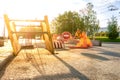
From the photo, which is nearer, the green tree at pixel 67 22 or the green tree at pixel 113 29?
the green tree at pixel 113 29

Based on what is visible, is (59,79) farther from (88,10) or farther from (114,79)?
(88,10)

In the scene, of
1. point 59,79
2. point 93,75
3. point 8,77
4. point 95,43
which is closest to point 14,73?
point 8,77

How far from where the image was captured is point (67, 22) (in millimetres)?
85625

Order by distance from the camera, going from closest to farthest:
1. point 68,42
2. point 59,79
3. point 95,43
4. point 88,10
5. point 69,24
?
point 59,79 < point 95,43 < point 68,42 < point 88,10 < point 69,24

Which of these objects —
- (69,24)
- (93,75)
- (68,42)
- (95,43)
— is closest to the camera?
(93,75)

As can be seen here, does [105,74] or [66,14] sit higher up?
[66,14]

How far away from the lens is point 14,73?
8.89 m

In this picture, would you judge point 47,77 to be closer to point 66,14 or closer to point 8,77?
point 8,77

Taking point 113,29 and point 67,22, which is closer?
point 113,29

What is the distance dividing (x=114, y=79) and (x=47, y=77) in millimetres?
1972

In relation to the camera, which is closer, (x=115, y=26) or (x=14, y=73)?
(x=14, y=73)

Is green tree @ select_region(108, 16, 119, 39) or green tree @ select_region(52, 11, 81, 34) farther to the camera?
green tree @ select_region(52, 11, 81, 34)

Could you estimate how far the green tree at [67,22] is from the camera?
81.9 m

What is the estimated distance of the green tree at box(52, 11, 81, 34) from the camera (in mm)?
81875
